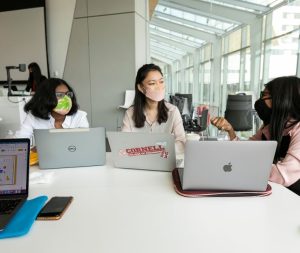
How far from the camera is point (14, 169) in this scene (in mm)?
1003

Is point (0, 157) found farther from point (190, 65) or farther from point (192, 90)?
point (190, 65)

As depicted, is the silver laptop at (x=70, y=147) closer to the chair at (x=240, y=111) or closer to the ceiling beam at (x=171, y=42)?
the chair at (x=240, y=111)

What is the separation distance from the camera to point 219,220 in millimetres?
845

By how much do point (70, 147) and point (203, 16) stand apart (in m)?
4.75

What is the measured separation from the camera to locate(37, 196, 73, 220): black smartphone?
0.88 metres

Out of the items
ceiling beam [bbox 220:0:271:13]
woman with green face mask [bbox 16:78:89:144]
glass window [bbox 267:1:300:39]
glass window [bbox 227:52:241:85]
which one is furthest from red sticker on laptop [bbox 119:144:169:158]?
→ glass window [bbox 227:52:241:85]

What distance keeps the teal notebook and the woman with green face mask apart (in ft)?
2.96

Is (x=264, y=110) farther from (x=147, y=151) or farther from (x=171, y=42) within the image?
(x=171, y=42)

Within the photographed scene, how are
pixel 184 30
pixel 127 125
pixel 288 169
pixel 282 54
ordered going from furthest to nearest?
pixel 184 30 → pixel 282 54 → pixel 127 125 → pixel 288 169

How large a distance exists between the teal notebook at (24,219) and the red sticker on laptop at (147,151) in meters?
0.45

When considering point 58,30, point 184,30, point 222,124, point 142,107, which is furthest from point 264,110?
point 184,30

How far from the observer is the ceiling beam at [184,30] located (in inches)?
247

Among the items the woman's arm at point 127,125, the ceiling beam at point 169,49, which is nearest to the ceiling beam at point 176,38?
the ceiling beam at point 169,49

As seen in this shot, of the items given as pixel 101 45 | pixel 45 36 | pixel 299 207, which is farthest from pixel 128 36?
pixel 299 207
